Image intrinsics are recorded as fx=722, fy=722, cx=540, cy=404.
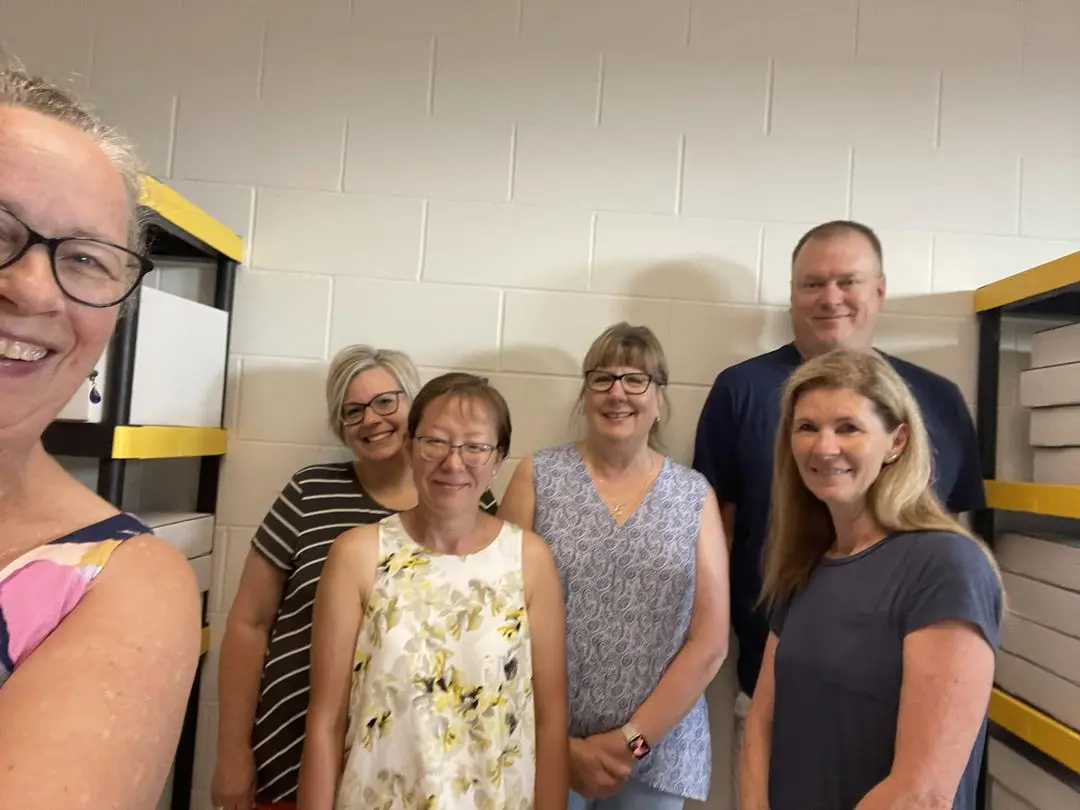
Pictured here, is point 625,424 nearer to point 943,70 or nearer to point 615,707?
point 615,707

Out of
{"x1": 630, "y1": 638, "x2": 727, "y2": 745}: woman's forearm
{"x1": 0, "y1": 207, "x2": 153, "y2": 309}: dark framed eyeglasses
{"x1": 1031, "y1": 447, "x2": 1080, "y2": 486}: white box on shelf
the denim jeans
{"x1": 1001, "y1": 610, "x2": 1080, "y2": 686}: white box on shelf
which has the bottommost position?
the denim jeans

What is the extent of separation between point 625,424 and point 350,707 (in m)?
0.78

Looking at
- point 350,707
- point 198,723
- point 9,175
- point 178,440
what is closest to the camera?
point 9,175

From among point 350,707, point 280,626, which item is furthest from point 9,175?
point 280,626

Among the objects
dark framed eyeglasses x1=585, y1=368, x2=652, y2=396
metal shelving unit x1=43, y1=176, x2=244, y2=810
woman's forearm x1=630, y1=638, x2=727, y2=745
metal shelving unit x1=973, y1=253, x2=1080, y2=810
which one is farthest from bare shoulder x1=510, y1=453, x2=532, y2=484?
metal shelving unit x1=973, y1=253, x2=1080, y2=810

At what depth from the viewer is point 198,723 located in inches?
72.4

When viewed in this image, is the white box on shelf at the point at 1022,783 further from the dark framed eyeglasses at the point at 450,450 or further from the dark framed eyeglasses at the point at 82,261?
the dark framed eyeglasses at the point at 82,261

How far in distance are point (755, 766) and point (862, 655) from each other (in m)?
0.34

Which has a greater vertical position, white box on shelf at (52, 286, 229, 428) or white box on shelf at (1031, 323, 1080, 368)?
white box on shelf at (1031, 323, 1080, 368)

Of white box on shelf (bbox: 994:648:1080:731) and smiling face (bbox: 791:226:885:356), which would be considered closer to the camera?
white box on shelf (bbox: 994:648:1080:731)

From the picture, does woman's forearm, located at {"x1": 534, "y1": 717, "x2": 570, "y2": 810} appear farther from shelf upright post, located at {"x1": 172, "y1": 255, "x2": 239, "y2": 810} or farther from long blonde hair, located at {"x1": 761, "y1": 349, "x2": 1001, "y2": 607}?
shelf upright post, located at {"x1": 172, "y1": 255, "x2": 239, "y2": 810}

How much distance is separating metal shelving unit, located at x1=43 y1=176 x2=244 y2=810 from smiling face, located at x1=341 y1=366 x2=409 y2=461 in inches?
15.1

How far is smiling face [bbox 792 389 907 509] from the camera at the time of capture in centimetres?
121

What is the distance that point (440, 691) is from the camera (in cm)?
125
